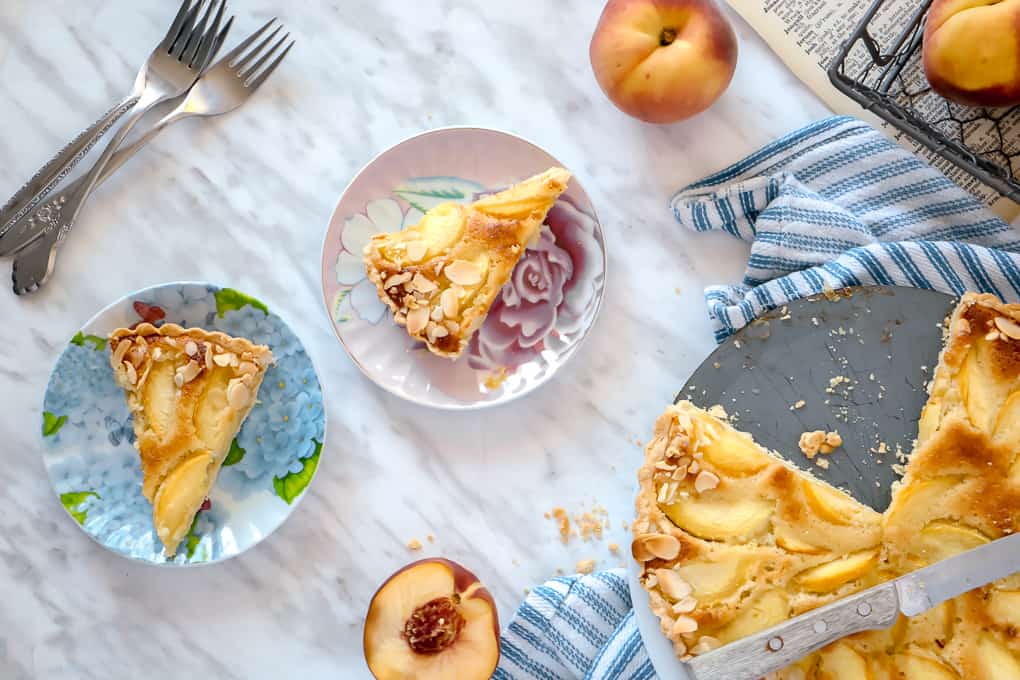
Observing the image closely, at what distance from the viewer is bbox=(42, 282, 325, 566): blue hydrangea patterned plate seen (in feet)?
5.61

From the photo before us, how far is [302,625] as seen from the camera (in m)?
1.80

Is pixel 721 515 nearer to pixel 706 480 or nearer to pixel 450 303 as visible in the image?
pixel 706 480

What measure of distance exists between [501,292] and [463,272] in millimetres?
127

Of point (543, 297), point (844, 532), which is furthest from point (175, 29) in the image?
point (844, 532)

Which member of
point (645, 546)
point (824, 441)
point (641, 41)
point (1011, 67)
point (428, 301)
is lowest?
point (824, 441)

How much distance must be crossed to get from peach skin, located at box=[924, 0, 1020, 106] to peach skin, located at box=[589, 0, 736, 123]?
0.34 metres

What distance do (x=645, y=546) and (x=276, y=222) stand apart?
92 cm

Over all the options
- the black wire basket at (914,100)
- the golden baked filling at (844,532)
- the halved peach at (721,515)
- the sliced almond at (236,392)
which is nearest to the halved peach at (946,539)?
the golden baked filling at (844,532)

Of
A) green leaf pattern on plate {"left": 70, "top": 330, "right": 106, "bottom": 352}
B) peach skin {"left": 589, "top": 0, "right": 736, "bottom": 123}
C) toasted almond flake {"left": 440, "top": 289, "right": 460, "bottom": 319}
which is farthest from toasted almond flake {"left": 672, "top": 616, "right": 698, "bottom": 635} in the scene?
green leaf pattern on plate {"left": 70, "top": 330, "right": 106, "bottom": 352}

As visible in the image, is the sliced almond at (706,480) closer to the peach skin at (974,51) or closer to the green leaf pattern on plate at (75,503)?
the peach skin at (974,51)

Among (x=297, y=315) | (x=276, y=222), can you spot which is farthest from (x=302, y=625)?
(x=276, y=222)

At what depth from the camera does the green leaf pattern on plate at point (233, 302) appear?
1721 mm

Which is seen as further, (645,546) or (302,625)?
(302,625)

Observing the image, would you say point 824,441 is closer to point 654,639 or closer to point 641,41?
point 654,639
